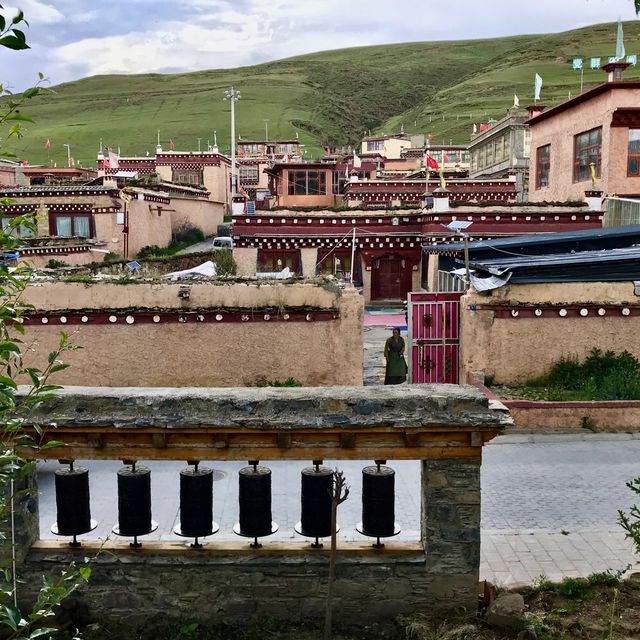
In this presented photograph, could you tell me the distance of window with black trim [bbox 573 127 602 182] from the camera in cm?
2855

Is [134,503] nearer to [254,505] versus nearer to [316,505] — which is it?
[254,505]

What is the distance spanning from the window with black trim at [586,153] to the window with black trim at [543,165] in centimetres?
312

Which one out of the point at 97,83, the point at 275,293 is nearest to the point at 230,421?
the point at 275,293

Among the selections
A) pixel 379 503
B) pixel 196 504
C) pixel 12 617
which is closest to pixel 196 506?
pixel 196 504

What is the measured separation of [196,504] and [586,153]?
28357 millimetres

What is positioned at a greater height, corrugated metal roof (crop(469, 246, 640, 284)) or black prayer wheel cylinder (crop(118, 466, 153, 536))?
corrugated metal roof (crop(469, 246, 640, 284))

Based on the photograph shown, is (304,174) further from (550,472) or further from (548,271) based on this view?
(550,472)

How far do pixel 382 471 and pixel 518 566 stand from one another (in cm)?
277

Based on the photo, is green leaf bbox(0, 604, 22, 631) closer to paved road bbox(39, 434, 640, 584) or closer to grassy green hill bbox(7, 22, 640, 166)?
paved road bbox(39, 434, 640, 584)

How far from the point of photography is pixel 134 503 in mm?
5945

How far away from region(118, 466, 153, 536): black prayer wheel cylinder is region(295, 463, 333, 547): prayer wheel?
138 cm

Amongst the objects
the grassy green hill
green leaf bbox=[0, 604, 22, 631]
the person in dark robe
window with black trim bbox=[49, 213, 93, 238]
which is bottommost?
the person in dark robe

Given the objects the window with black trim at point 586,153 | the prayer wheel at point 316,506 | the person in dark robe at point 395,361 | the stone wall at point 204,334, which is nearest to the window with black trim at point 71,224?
the stone wall at point 204,334

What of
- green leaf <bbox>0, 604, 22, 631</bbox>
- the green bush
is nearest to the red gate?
the green bush
